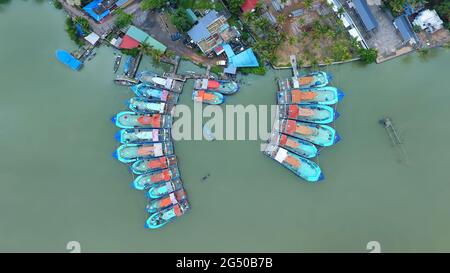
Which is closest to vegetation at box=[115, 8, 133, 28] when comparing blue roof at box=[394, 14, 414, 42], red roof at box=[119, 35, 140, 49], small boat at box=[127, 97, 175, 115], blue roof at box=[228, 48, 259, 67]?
red roof at box=[119, 35, 140, 49]

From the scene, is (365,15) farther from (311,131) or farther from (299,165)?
(299,165)

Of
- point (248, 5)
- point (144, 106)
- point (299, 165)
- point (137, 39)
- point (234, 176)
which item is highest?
point (137, 39)

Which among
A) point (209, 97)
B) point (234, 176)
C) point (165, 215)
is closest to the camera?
point (165, 215)

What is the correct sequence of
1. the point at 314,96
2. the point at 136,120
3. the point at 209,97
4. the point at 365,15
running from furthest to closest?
the point at 209,97 → the point at 136,120 → the point at 314,96 → the point at 365,15

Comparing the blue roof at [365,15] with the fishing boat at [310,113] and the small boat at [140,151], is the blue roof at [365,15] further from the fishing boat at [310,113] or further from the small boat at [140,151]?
the small boat at [140,151]

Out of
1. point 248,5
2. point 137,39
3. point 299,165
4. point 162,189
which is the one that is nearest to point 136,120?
point 162,189

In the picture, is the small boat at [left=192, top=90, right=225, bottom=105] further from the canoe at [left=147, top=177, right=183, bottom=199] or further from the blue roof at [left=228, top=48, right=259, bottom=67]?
the canoe at [left=147, top=177, right=183, bottom=199]

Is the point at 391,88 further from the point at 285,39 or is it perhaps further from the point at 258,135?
the point at 258,135
